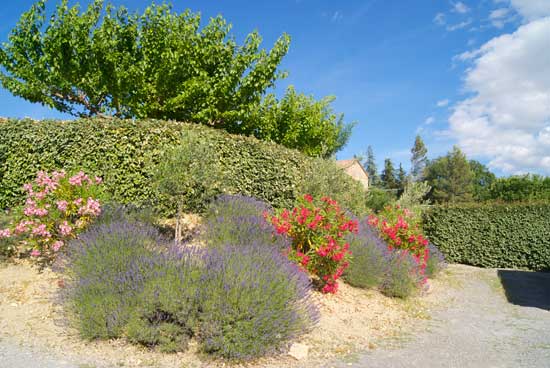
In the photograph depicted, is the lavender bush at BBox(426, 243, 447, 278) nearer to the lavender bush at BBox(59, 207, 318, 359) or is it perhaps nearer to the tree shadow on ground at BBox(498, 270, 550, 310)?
the tree shadow on ground at BBox(498, 270, 550, 310)

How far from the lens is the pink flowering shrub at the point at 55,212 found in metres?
5.42

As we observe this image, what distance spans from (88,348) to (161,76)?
848 centimetres

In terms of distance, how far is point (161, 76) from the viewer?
34.1ft

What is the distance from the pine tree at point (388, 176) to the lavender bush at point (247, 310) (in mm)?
49295

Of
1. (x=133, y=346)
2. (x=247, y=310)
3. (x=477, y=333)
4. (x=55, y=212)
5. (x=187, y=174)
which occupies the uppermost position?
(x=187, y=174)

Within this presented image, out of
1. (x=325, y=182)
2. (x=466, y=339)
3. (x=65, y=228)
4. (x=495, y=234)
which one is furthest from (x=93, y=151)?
(x=495, y=234)

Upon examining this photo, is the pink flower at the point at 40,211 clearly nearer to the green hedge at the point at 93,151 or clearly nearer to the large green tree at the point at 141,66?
the green hedge at the point at 93,151

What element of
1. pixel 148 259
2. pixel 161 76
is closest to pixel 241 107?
pixel 161 76

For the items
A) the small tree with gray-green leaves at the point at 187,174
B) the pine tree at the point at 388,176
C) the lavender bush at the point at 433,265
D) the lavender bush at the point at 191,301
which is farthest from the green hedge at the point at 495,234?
the pine tree at the point at 388,176

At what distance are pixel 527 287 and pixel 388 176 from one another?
146ft

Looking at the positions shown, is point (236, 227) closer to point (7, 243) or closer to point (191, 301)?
point (191, 301)

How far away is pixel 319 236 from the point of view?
18.6 feet

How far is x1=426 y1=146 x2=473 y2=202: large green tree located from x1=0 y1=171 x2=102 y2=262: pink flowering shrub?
Result: 4322 cm

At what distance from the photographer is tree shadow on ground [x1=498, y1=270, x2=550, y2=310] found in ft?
23.3
